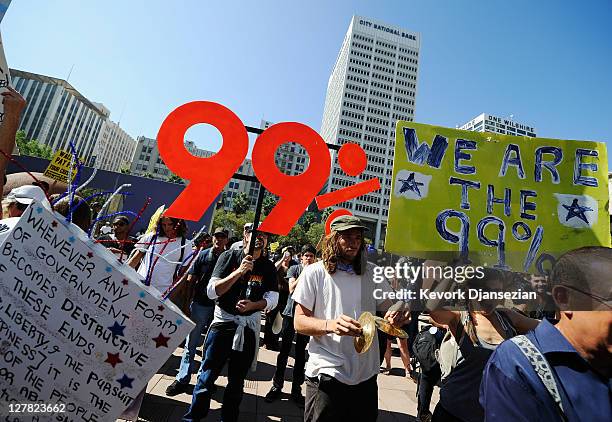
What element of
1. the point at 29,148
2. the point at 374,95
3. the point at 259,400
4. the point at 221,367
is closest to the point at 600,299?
the point at 221,367

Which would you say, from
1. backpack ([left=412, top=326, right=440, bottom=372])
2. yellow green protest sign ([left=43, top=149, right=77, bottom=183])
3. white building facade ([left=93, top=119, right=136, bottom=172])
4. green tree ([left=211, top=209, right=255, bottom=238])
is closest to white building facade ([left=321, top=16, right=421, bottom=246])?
green tree ([left=211, top=209, right=255, bottom=238])

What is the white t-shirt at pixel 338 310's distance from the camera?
191 centimetres

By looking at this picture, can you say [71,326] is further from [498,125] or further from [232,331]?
[498,125]

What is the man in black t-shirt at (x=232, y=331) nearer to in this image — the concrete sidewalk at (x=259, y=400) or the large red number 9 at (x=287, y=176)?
the large red number 9 at (x=287, y=176)

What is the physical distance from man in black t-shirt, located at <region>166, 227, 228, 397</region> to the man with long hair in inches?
87.3

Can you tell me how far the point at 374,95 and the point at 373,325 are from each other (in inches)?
4061

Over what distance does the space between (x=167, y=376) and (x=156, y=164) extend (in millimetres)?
90867

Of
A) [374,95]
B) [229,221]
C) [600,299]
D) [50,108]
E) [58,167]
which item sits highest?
[374,95]

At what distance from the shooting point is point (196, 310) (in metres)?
4.24

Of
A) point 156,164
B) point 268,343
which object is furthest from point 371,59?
point 268,343

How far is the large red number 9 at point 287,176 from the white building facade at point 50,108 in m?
92.8

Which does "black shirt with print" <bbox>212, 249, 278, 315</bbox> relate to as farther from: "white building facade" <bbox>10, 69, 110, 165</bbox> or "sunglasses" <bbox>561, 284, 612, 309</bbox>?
"white building facade" <bbox>10, 69, 110, 165</bbox>

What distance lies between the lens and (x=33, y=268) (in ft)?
4.86

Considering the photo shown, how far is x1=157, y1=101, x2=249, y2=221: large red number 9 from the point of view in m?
2.49
